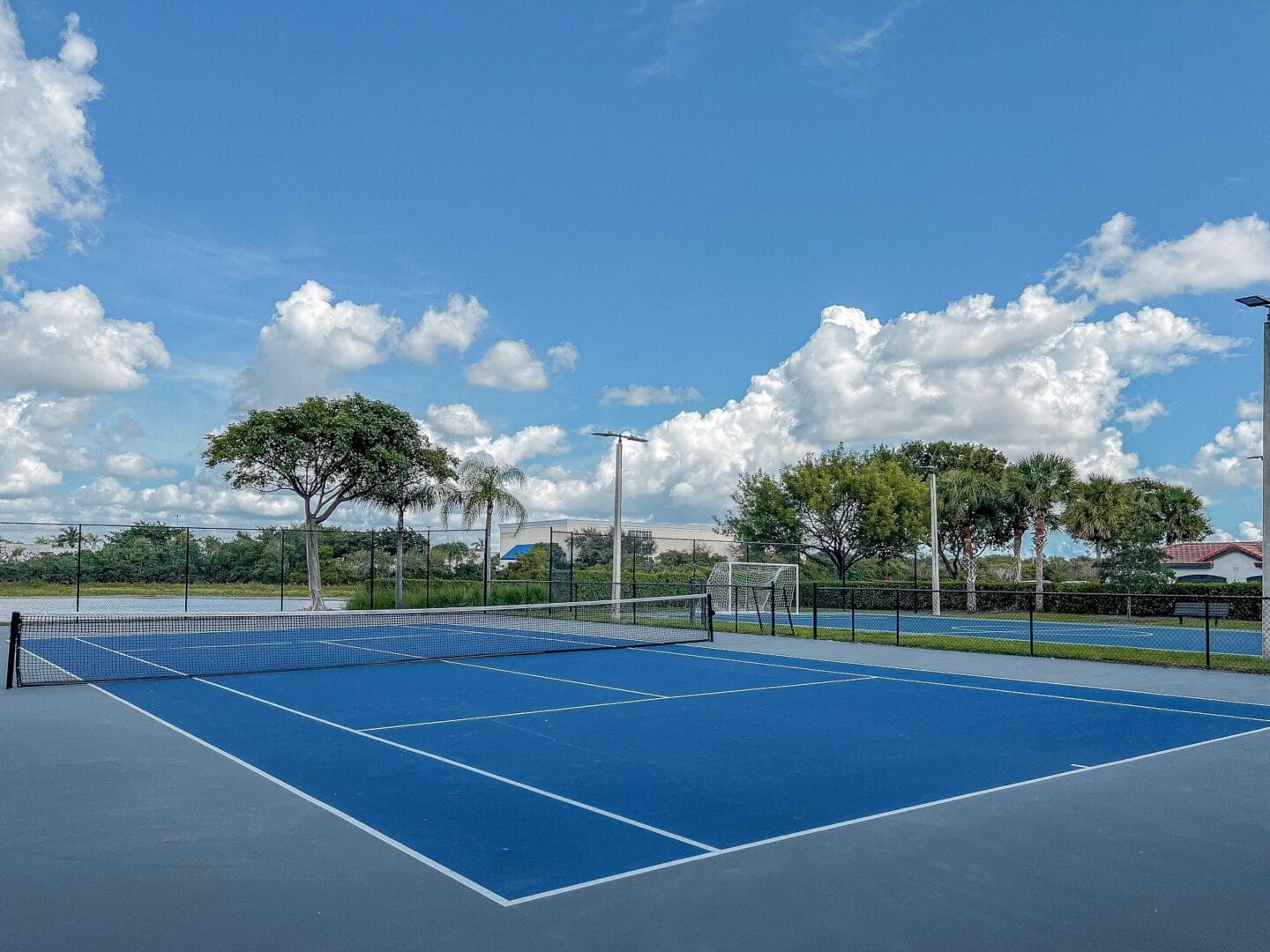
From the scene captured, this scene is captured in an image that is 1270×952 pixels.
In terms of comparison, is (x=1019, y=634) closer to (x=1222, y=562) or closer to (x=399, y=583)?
(x=399, y=583)

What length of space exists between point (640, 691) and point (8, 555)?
81.0 ft

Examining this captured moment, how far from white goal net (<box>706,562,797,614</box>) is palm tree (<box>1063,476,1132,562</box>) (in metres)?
13.7

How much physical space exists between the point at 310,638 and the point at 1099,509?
34.2 meters

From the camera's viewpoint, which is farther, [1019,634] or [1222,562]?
[1222,562]

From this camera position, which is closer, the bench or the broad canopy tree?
the bench

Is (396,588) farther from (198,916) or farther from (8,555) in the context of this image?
(198,916)

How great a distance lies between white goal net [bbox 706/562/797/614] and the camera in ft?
116

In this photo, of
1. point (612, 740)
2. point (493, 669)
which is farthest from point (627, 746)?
point (493, 669)

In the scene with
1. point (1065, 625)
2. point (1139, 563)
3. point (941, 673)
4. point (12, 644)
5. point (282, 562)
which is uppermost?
point (1139, 563)

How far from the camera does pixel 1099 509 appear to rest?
4475cm

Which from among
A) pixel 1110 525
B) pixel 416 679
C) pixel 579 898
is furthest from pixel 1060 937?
Result: pixel 1110 525

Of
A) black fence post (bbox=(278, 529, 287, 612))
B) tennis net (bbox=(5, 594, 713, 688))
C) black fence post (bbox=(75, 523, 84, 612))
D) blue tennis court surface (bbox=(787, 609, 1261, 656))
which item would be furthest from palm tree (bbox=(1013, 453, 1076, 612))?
black fence post (bbox=(75, 523, 84, 612))

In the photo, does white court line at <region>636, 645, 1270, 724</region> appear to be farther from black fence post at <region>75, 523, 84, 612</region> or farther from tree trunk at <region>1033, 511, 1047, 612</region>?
tree trunk at <region>1033, 511, 1047, 612</region>

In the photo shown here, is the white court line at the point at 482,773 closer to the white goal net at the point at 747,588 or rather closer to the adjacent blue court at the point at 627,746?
the adjacent blue court at the point at 627,746
